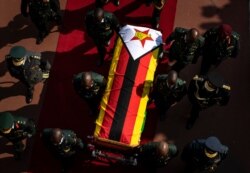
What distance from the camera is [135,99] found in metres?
5.97

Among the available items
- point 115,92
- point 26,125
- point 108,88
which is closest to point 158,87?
point 115,92

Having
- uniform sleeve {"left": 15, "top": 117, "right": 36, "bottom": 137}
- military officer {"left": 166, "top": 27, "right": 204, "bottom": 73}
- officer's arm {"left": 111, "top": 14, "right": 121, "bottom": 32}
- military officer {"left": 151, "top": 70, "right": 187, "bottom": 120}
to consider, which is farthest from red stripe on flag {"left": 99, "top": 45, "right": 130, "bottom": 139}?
uniform sleeve {"left": 15, "top": 117, "right": 36, "bottom": 137}

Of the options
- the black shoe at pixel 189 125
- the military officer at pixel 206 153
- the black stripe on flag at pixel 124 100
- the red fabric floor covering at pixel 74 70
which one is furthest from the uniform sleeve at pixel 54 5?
the military officer at pixel 206 153

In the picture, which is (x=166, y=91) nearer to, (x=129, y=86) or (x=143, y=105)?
(x=143, y=105)

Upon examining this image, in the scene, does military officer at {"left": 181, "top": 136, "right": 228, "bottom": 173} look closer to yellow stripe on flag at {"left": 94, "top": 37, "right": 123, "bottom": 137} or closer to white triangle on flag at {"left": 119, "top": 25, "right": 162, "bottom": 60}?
yellow stripe on flag at {"left": 94, "top": 37, "right": 123, "bottom": 137}

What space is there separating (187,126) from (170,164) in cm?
68

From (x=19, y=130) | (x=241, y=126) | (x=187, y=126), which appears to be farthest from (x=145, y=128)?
(x=19, y=130)

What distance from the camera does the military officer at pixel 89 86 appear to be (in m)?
5.64

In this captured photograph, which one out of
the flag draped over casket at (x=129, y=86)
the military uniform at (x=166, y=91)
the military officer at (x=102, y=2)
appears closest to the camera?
the military uniform at (x=166, y=91)

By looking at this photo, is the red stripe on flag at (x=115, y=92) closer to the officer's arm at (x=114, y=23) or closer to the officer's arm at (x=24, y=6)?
the officer's arm at (x=114, y=23)

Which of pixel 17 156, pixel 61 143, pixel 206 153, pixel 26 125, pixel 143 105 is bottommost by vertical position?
pixel 17 156

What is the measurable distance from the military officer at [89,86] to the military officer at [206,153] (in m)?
1.47

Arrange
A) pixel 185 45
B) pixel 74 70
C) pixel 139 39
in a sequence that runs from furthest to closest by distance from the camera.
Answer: pixel 74 70
pixel 139 39
pixel 185 45

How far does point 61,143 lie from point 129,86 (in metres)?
1.31
